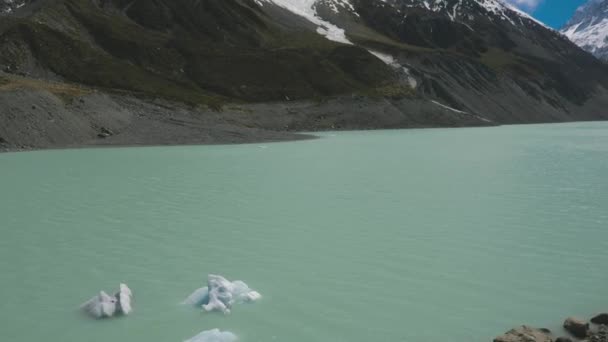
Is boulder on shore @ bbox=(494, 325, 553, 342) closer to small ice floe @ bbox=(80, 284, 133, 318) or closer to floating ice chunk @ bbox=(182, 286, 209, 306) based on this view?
floating ice chunk @ bbox=(182, 286, 209, 306)

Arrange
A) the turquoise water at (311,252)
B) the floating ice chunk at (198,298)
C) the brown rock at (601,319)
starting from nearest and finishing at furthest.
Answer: the brown rock at (601,319) → the turquoise water at (311,252) → the floating ice chunk at (198,298)

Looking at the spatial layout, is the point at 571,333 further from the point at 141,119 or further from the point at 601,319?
the point at 141,119

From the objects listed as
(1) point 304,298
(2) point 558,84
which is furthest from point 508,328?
(2) point 558,84

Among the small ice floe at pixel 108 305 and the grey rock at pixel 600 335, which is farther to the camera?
the small ice floe at pixel 108 305

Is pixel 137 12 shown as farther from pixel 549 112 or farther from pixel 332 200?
pixel 332 200

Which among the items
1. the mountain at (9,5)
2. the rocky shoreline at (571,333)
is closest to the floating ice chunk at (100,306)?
the rocky shoreline at (571,333)

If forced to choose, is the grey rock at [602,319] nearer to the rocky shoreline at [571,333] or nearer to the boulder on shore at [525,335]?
the rocky shoreline at [571,333]

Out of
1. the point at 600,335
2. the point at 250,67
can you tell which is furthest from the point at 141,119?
the point at 600,335

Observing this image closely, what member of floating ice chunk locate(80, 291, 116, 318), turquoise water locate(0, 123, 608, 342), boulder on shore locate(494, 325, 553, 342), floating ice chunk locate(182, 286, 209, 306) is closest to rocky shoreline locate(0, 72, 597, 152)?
turquoise water locate(0, 123, 608, 342)
